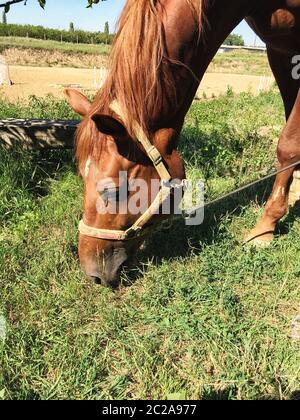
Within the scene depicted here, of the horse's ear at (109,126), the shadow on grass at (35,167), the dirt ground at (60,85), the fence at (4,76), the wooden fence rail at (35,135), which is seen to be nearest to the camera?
the horse's ear at (109,126)

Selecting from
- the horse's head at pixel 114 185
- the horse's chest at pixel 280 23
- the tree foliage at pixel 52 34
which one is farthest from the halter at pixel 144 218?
the tree foliage at pixel 52 34

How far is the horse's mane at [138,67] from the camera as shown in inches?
73.7

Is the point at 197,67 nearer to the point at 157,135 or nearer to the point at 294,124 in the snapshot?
the point at 157,135

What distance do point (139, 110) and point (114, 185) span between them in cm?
39

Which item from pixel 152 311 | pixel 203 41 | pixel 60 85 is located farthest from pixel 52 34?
pixel 152 311

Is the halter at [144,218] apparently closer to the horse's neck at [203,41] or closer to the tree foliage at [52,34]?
the horse's neck at [203,41]

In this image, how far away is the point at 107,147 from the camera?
1.99 m

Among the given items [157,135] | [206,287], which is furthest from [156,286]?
[157,135]

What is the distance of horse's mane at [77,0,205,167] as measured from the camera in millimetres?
1871

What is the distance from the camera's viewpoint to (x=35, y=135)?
400 centimetres

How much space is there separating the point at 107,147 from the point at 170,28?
0.65 metres

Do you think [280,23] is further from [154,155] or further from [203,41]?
[154,155]

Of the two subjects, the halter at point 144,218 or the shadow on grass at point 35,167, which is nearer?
the halter at point 144,218

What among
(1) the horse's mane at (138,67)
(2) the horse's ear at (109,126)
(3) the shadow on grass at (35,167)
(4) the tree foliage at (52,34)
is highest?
(4) the tree foliage at (52,34)
